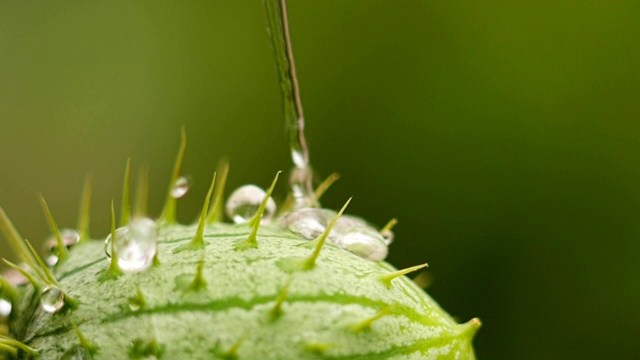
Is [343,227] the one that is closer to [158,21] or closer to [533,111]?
[533,111]

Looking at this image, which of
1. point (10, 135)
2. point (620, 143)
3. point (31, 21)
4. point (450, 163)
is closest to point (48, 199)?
point (10, 135)

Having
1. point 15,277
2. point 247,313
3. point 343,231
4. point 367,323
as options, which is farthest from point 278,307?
point 15,277

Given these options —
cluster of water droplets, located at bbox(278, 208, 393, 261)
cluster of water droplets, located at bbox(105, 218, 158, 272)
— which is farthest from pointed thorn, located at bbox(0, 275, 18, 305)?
cluster of water droplets, located at bbox(278, 208, 393, 261)

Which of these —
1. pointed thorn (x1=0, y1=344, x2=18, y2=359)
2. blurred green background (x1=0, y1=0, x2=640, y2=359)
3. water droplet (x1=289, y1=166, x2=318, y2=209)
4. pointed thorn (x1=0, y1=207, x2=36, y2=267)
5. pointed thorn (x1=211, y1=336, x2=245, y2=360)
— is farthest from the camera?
blurred green background (x1=0, y1=0, x2=640, y2=359)

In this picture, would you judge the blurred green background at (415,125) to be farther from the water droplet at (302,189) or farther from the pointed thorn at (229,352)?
the pointed thorn at (229,352)

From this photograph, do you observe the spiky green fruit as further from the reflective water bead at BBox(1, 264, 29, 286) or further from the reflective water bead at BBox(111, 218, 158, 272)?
the reflective water bead at BBox(1, 264, 29, 286)

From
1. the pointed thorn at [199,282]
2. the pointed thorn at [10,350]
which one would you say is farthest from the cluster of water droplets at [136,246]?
the pointed thorn at [10,350]
